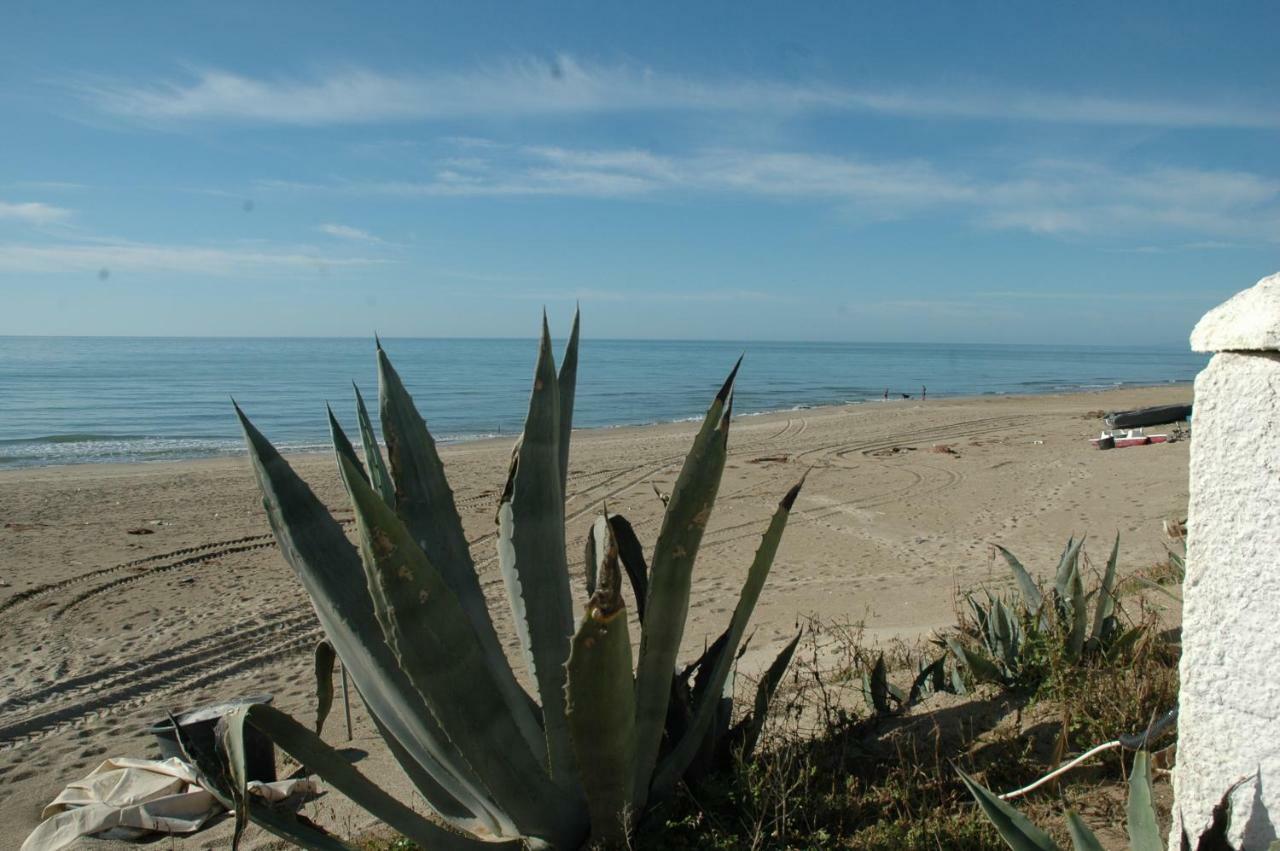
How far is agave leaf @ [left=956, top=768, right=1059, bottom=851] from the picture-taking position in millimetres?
1855

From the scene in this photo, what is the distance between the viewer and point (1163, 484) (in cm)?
1122

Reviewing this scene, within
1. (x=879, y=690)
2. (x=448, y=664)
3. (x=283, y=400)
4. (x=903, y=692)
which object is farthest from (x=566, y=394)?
(x=283, y=400)

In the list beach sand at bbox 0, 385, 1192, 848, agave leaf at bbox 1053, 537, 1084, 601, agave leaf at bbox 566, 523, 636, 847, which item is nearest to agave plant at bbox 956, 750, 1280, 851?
agave leaf at bbox 566, 523, 636, 847

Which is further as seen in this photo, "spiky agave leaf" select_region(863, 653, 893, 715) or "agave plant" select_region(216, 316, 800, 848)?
"spiky agave leaf" select_region(863, 653, 893, 715)

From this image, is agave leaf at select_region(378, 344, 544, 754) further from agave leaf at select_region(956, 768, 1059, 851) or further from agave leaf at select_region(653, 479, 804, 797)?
agave leaf at select_region(956, 768, 1059, 851)

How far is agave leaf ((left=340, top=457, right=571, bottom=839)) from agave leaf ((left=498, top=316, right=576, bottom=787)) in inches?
3.8

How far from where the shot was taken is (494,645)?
2445mm

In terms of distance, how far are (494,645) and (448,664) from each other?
0.42 metres

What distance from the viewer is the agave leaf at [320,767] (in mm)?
1797

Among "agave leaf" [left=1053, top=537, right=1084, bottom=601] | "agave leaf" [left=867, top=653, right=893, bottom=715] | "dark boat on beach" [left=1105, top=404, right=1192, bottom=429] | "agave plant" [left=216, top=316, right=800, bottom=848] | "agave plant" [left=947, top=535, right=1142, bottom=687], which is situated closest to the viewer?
"agave plant" [left=216, top=316, right=800, bottom=848]

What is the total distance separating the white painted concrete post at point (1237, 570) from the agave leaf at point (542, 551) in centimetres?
137

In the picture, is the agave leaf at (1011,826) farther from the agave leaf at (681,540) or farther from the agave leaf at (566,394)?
the agave leaf at (566,394)

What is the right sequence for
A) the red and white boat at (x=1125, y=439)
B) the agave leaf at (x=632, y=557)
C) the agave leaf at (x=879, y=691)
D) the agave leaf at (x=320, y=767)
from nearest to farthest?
the agave leaf at (x=320, y=767) < the agave leaf at (x=632, y=557) < the agave leaf at (x=879, y=691) < the red and white boat at (x=1125, y=439)

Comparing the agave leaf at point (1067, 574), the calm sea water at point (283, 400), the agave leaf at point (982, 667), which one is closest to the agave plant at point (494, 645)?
the agave leaf at point (982, 667)
